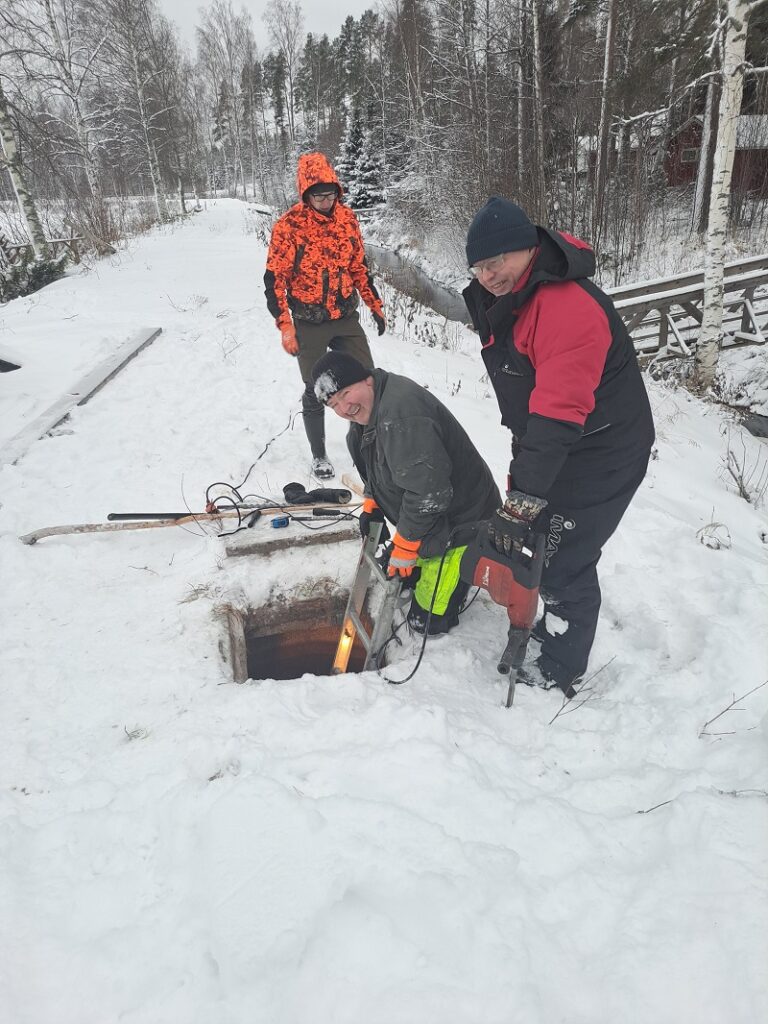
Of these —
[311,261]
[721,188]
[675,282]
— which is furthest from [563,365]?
[675,282]

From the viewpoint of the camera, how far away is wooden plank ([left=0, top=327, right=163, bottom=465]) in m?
4.11

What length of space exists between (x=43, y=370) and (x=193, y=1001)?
237 inches

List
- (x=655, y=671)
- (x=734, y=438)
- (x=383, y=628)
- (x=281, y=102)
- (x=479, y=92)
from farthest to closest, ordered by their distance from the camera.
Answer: (x=281, y=102) → (x=479, y=92) → (x=734, y=438) → (x=383, y=628) → (x=655, y=671)

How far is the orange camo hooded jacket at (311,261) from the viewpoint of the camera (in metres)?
3.31

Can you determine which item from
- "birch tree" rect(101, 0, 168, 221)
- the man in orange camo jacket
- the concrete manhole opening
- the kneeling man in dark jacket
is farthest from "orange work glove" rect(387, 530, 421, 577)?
"birch tree" rect(101, 0, 168, 221)

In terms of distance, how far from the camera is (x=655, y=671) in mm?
2420

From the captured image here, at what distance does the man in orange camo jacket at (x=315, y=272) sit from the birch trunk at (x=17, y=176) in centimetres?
1020


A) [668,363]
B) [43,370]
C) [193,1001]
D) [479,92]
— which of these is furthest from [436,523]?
[479,92]

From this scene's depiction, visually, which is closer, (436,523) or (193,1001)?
(193,1001)

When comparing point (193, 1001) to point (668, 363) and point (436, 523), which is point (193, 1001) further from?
point (668, 363)

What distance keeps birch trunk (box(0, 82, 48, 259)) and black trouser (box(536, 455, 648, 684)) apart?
12.7 meters

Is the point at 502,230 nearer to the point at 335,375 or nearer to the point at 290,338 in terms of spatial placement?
the point at 335,375

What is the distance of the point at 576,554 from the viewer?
2.08 m

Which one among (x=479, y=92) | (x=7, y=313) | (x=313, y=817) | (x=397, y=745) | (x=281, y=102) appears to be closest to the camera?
(x=313, y=817)
